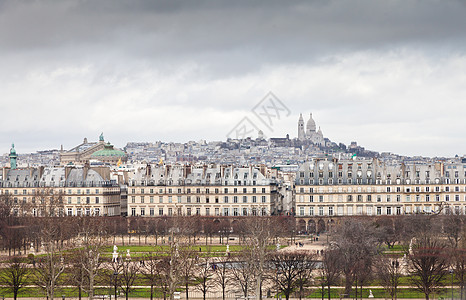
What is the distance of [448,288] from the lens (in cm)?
6138

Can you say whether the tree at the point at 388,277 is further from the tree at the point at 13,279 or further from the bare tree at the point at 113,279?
the tree at the point at 13,279

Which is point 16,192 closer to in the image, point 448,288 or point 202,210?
point 202,210

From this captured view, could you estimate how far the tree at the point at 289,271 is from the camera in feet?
197

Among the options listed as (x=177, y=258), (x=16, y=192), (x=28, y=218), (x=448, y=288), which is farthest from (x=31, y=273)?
(x=16, y=192)

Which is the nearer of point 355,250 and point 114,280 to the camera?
point 114,280

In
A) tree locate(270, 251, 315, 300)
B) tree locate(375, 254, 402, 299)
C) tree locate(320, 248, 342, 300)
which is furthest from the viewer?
tree locate(320, 248, 342, 300)

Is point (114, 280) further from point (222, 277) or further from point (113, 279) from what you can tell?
point (222, 277)

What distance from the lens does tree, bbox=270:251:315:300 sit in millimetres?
60062

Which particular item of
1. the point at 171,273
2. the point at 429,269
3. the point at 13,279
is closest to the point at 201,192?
the point at 13,279

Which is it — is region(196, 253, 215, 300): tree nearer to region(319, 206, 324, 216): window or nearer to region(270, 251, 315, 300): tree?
region(270, 251, 315, 300): tree

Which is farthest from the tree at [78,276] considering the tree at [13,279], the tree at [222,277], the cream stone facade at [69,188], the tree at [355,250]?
the cream stone facade at [69,188]

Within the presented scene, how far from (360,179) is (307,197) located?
6.23 m

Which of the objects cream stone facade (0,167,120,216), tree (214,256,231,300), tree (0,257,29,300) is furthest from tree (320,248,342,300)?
cream stone facade (0,167,120,216)

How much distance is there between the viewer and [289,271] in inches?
2399
